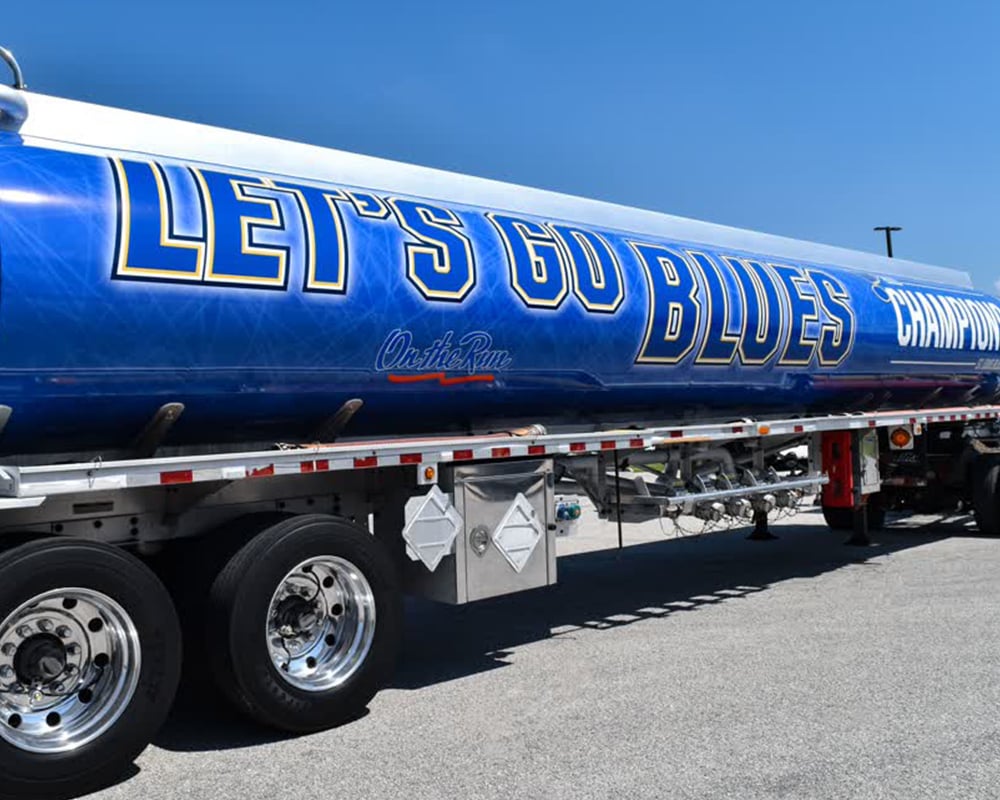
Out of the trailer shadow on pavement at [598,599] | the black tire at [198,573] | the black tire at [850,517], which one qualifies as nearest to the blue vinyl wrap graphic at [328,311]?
the black tire at [198,573]

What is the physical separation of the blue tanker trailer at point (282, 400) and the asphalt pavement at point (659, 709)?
0.42 meters

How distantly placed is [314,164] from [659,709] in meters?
3.76

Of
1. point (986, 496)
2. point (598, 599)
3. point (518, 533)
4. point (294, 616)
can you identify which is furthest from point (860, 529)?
point (294, 616)

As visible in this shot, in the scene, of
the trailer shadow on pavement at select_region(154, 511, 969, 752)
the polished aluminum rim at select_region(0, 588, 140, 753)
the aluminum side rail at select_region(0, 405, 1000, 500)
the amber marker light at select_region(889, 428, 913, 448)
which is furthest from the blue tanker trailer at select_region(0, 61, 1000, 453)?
the amber marker light at select_region(889, 428, 913, 448)

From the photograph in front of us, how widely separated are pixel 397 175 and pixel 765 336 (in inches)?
150

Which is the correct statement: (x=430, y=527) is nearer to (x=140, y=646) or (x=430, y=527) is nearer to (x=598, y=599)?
(x=140, y=646)

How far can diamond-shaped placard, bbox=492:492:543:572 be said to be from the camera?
661 cm

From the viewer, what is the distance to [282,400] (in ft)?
18.4

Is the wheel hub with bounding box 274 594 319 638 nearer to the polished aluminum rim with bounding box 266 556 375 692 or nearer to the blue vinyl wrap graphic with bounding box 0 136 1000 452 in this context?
the polished aluminum rim with bounding box 266 556 375 692

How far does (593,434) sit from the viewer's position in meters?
7.35

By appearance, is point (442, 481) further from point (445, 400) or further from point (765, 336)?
point (765, 336)

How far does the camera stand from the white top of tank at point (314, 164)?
16.7 ft

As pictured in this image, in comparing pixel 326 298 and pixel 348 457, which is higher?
pixel 326 298

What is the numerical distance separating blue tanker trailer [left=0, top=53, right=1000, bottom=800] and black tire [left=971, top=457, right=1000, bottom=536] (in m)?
5.57
